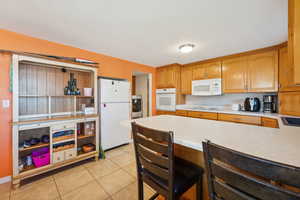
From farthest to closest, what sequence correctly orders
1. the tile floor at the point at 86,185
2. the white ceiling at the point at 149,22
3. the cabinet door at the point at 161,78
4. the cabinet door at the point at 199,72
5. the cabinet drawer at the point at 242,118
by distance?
the cabinet door at the point at 161,78 → the cabinet door at the point at 199,72 → the cabinet drawer at the point at 242,118 → the tile floor at the point at 86,185 → the white ceiling at the point at 149,22

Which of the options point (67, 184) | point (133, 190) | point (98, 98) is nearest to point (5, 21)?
point (98, 98)

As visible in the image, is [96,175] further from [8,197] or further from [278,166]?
[278,166]

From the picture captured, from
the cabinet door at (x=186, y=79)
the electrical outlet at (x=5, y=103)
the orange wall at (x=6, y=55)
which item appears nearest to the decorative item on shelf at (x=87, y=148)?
the orange wall at (x=6, y=55)

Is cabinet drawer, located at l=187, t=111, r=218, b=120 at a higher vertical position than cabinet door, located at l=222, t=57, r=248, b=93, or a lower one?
lower

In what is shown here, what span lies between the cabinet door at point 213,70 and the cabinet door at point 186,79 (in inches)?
18.5

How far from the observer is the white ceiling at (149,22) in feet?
4.40

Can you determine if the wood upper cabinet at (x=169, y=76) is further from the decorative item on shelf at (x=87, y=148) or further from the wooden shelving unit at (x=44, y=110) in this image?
the decorative item on shelf at (x=87, y=148)

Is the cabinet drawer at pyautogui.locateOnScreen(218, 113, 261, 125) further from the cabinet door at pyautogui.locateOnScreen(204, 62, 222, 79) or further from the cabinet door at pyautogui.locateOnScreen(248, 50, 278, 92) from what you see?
the cabinet door at pyautogui.locateOnScreen(204, 62, 222, 79)

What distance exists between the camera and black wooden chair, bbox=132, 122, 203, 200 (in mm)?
810

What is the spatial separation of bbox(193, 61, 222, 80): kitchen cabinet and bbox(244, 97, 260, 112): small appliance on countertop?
0.86m

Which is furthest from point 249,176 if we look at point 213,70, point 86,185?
point 213,70

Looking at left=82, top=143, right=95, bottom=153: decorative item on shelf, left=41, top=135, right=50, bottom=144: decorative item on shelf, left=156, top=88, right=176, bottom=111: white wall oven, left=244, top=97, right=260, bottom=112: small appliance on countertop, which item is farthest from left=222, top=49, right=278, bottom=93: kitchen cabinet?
left=41, top=135, right=50, bottom=144: decorative item on shelf

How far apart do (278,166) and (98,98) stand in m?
2.69

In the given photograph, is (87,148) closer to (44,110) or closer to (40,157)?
(40,157)
